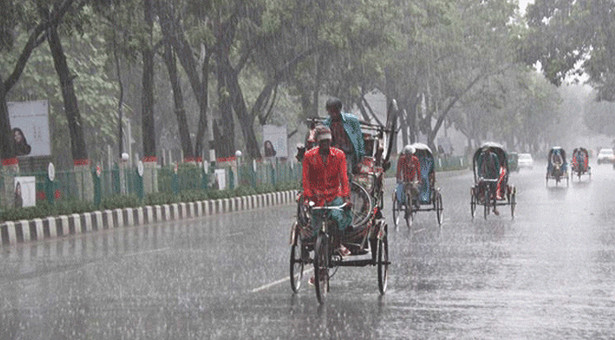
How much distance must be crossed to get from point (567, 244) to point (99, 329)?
364 inches

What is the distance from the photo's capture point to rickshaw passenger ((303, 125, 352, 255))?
10289 mm

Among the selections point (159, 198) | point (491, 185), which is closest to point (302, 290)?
point (491, 185)

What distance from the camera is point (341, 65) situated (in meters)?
47.0

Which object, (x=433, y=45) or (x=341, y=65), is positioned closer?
(x=341, y=65)

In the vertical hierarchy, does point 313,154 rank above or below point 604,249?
above

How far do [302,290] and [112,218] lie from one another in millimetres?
14184

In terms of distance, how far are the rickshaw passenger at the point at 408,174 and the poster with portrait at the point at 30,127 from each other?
353 inches

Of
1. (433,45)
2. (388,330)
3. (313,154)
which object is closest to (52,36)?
(313,154)

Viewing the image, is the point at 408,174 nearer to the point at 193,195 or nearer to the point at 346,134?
the point at 346,134

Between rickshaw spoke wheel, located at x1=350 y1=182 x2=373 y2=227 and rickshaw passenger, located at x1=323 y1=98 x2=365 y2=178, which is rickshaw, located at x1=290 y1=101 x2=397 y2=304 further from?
rickshaw passenger, located at x1=323 y1=98 x2=365 y2=178

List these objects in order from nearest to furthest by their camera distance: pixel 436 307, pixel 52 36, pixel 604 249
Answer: pixel 436 307 → pixel 604 249 → pixel 52 36

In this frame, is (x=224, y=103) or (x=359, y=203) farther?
(x=224, y=103)

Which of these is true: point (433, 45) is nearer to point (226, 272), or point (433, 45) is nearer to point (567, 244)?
point (567, 244)

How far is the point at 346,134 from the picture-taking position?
37.5 feet
